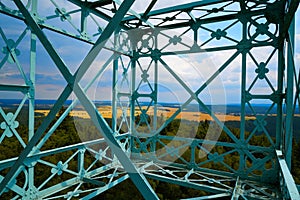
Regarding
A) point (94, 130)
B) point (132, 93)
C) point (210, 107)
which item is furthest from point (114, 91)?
point (210, 107)

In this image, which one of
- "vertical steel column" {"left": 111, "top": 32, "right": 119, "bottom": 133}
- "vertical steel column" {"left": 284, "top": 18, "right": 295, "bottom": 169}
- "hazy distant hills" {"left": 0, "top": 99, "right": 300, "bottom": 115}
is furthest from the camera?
"vertical steel column" {"left": 111, "top": 32, "right": 119, "bottom": 133}

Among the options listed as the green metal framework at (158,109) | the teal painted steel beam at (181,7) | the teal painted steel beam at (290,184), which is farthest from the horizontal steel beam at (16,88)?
the teal painted steel beam at (290,184)

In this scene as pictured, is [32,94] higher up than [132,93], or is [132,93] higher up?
[132,93]

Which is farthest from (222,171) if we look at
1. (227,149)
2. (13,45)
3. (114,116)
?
(13,45)

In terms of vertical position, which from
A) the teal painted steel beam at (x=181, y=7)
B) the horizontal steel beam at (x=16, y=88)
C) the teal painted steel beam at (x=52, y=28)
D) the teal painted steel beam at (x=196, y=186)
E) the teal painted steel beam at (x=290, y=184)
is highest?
the teal painted steel beam at (x=181, y=7)

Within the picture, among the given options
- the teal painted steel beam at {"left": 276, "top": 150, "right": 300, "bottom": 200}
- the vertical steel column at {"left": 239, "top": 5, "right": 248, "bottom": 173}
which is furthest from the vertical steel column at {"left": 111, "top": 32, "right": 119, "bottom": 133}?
the teal painted steel beam at {"left": 276, "top": 150, "right": 300, "bottom": 200}

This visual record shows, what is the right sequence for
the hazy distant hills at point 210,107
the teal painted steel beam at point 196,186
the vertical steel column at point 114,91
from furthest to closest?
the vertical steel column at point 114,91 → the teal painted steel beam at point 196,186 → the hazy distant hills at point 210,107

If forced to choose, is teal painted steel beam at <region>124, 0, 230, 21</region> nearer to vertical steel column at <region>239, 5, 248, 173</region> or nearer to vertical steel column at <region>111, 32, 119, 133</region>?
vertical steel column at <region>239, 5, 248, 173</region>

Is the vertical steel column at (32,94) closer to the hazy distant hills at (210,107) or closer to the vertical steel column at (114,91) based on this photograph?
the hazy distant hills at (210,107)

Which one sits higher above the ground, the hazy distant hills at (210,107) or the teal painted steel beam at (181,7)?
the teal painted steel beam at (181,7)

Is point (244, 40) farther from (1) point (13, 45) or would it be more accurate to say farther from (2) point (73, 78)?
(1) point (13, 45)

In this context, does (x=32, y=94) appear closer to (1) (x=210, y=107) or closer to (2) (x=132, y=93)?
(2) (x=132, y=93)
